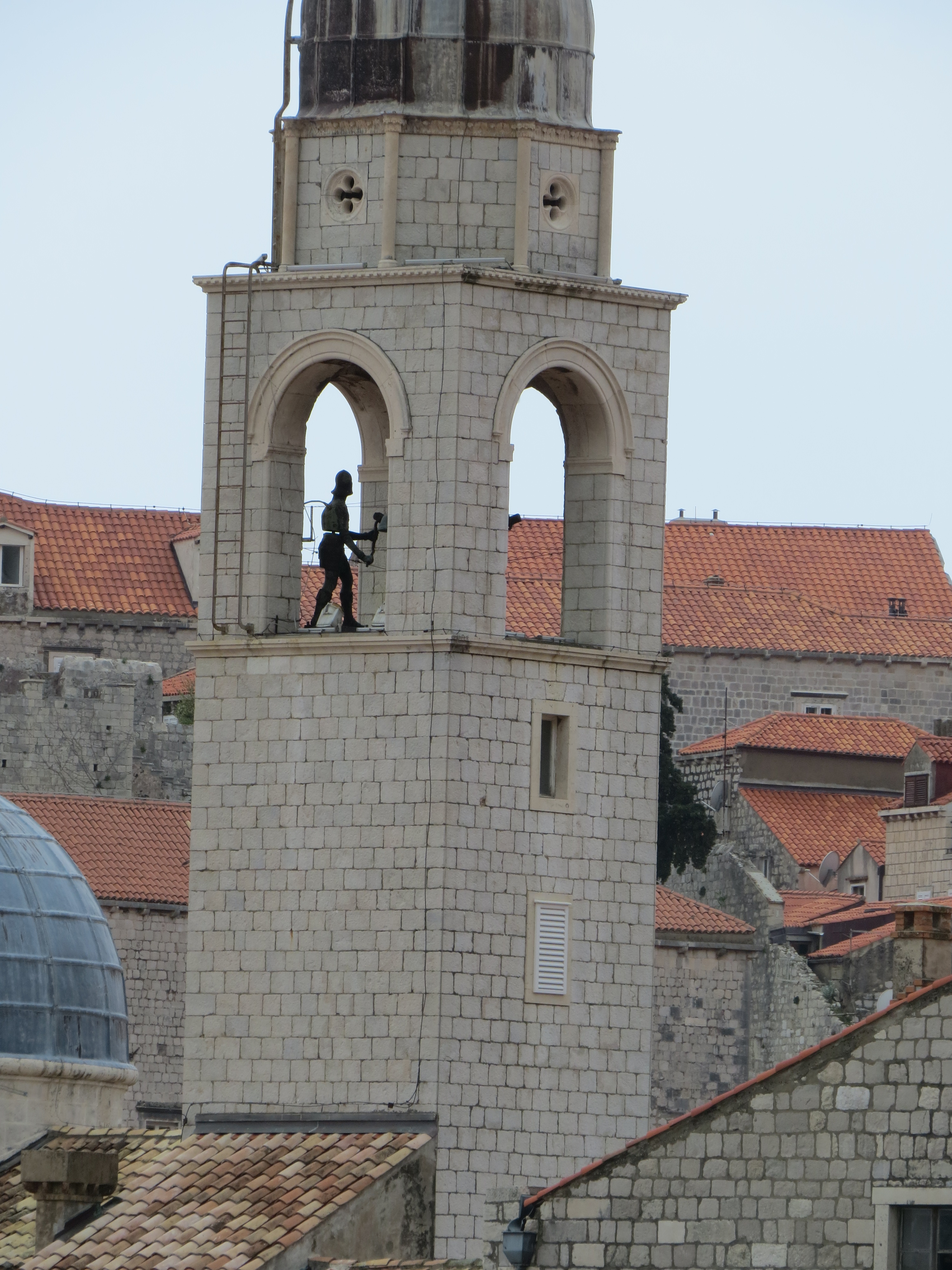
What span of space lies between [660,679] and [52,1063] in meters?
10.2

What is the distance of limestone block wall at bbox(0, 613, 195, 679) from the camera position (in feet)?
279

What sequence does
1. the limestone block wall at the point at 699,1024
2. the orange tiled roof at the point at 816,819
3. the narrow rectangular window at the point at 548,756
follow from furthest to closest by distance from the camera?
the orange tiled roof at the point at 816,819 → the limestone block wall at the point at 699,1024 → the narrow rectangular window at the point at 548,756

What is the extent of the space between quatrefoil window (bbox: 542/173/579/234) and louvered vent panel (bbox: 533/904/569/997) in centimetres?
483

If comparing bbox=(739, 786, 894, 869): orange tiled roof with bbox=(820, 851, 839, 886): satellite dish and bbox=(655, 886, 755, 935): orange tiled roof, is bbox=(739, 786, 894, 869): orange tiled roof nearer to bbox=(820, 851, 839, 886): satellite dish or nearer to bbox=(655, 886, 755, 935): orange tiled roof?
bbox=(820, 851, 839, 886): satellite dish

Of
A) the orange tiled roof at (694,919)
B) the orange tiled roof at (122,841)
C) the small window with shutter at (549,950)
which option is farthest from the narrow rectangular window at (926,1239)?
the orange tiled roof at (694,919)

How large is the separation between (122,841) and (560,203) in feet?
116

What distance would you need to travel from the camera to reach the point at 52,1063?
132 ft

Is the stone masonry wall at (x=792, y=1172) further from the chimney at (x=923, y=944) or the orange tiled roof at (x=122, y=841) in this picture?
the orange tiled roof at (x=122, y=841)

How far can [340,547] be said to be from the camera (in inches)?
1296

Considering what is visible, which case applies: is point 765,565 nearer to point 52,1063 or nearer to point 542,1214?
point 52,1063

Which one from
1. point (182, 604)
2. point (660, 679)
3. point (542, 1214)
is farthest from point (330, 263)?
point (182, 604)

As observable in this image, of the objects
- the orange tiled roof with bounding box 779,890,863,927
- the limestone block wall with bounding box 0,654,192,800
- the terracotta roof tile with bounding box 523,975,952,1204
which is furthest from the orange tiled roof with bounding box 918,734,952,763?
the terracotta roof tile with bounding box 523,975,952,1204

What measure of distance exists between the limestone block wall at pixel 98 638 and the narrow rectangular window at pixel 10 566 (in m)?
0.88

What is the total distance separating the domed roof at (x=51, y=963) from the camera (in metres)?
40.4
